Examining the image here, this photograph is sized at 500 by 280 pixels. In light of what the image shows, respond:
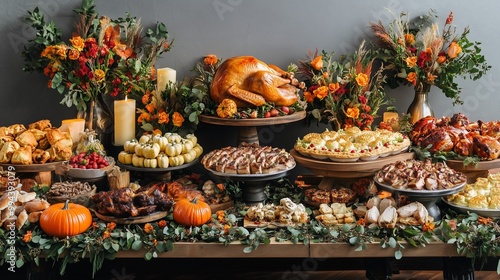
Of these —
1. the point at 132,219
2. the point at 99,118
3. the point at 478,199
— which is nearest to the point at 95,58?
the point at 99,118

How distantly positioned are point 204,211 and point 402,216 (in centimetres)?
105

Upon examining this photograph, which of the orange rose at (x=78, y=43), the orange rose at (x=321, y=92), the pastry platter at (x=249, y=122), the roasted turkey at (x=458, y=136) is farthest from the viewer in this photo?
the orange rose at (x=321, y=92)

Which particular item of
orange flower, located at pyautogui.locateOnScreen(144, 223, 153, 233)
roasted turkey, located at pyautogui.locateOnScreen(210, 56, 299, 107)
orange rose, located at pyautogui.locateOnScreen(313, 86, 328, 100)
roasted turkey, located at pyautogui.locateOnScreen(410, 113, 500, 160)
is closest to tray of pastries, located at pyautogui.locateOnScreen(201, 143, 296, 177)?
roasted turkey, located at pyautogui.locateOnScreen(210, 56, 299, 107)

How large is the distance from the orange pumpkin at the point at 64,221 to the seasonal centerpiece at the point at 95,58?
1.04m

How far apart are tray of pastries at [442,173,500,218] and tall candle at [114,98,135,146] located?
2.04 metres

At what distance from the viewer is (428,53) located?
13.4 feet

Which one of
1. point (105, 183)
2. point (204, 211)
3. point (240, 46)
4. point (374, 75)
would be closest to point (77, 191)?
point (105, 183)

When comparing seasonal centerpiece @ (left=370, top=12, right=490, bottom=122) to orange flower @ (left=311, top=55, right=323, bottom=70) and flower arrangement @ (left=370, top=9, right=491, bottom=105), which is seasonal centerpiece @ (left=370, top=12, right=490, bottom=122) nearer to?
flower arrangement @ (left=370, top=9, right=491, bottom=105)

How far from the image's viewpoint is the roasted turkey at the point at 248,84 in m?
3.86

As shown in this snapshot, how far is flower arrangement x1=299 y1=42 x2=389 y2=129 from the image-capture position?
4059 mm

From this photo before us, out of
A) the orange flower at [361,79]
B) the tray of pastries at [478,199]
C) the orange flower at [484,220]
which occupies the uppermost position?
the orange flower at [361,79]

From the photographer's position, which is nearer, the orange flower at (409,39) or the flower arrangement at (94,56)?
the flower arrangement at (94,56)

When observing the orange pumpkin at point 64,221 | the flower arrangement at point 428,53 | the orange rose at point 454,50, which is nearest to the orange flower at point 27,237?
the orange pumpkin at point 64,221

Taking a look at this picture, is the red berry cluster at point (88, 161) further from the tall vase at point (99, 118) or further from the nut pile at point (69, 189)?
the tall vase at point (99, 118)
